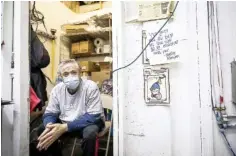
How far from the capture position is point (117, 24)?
1.91 meters

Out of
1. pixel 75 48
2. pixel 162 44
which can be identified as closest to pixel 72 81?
pixel 162 44

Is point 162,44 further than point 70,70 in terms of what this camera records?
No

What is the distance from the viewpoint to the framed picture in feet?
5.84

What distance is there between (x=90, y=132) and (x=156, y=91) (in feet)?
2.02

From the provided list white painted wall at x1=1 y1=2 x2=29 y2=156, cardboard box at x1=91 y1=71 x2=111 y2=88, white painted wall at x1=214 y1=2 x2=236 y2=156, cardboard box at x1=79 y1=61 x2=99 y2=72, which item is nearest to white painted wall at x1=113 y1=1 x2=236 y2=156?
white painted wall at x1=214 y1=2 x2=236 y2=156

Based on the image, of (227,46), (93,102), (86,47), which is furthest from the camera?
(86,47)

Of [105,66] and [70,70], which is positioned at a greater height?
[105,66]

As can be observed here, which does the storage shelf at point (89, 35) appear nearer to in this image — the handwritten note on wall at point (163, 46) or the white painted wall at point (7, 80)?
the white painted wall at point (7, 80)

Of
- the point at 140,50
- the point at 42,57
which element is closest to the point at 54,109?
the point at 42,57

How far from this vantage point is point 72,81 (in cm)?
196

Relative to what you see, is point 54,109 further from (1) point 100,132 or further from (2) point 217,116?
(2) point 217,116

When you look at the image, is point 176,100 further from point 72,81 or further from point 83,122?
point 72,81

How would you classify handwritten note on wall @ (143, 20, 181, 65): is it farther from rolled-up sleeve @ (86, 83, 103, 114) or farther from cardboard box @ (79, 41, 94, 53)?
cardboard box @ (79, 41, 94, 53)

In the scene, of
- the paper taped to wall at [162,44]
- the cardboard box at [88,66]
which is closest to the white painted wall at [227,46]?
the paper taped to wall at [162,44]
